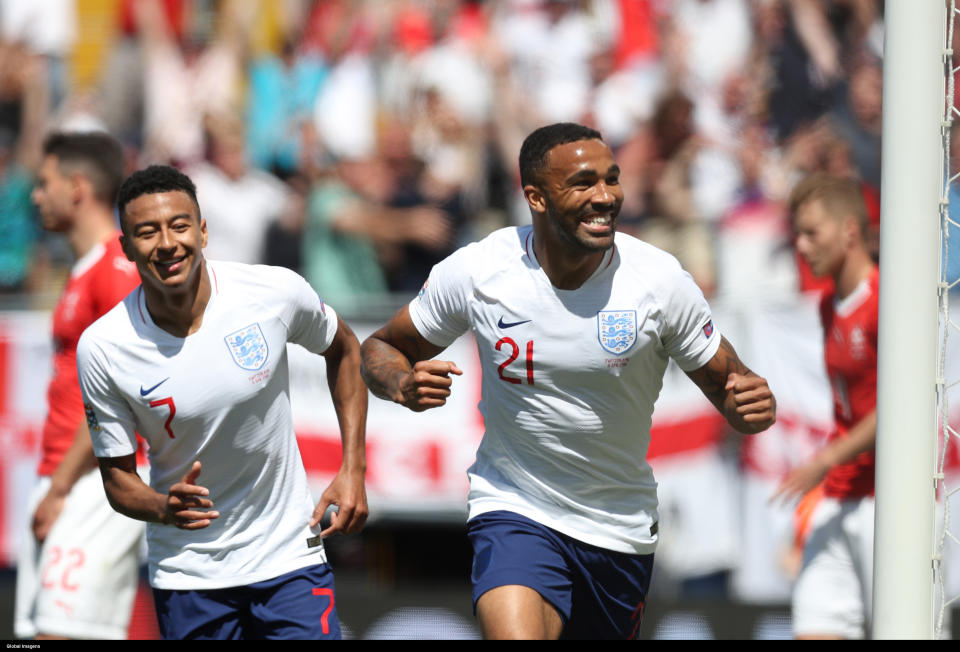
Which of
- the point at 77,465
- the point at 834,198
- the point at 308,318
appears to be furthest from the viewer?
the point at 834,198

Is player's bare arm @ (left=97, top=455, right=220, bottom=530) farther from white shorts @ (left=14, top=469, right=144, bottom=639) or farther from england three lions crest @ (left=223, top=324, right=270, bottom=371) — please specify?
white shorts @ (left=14, top=469, right=144, bottom=639)

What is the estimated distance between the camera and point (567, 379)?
434 centimetres

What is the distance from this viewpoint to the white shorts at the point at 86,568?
5.55 meters

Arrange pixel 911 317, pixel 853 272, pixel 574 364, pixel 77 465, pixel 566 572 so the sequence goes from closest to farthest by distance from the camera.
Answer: pixel 911 317
pixel 574 364
pixel 566 572
pixel 77 465
pixel 853 272

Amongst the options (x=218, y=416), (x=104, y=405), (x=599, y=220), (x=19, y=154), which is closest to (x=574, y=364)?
(x=599, y=220)

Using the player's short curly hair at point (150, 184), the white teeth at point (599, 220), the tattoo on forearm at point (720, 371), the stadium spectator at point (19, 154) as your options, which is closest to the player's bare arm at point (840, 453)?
the tattoo on forearm at point (720, 371)

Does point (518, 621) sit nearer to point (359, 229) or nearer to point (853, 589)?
point (853, 589)

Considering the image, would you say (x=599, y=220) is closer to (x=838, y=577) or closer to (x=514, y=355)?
(x=514, y=355)

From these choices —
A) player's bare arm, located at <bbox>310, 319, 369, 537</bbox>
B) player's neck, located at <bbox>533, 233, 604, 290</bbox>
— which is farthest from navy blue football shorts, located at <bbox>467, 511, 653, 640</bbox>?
player's neck, located at <bbox>533, 233, 604, 290</bbox>

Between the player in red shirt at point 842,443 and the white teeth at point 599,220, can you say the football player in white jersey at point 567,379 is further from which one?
the player in red shirt at point 842,443

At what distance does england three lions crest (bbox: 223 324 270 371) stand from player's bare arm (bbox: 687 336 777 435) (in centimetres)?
149

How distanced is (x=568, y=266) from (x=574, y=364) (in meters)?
0.34

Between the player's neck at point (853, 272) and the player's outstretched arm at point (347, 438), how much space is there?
2.73 metres
